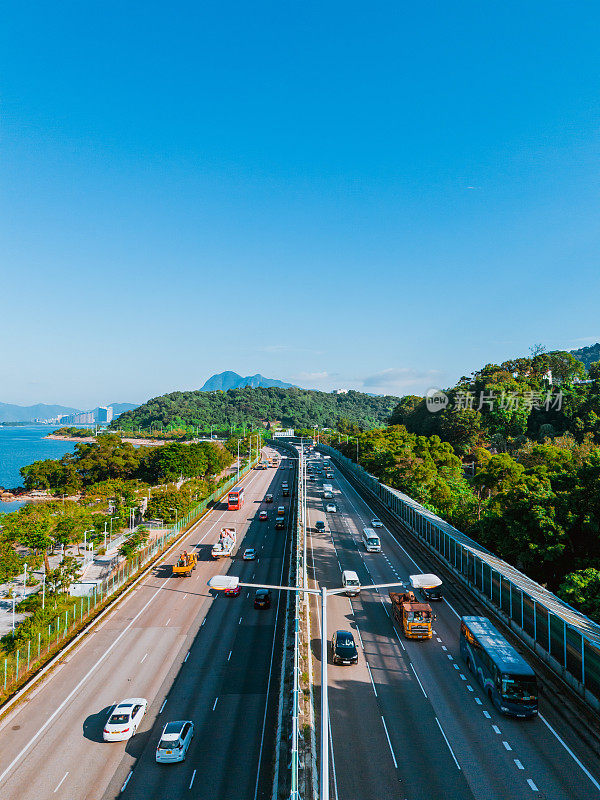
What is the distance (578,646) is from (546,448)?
49.8 metres

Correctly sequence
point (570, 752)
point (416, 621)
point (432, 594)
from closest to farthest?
point (570, 752) < point (416, 621) < point (432, 594)

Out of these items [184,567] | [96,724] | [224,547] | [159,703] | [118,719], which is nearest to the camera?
[118,719]

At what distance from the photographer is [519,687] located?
21719mm

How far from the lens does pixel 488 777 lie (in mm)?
18391

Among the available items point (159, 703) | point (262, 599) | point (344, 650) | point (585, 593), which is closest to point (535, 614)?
point (585, 593)

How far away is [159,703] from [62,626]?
12.9 m

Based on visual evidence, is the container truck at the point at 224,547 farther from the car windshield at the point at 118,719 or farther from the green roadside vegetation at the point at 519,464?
the car windshield at the point at 118,719

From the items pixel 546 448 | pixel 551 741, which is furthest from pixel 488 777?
pixel 546 448

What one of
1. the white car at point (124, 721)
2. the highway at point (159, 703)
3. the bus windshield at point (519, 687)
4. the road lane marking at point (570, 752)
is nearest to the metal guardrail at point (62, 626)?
the highway at point (159, 703)

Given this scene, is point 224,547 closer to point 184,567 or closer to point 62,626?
point 184,567

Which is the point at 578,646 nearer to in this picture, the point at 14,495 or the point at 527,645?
the point at 527,645

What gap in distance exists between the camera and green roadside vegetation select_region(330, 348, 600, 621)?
1478 inches

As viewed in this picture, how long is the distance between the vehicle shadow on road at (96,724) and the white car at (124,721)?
379 mm

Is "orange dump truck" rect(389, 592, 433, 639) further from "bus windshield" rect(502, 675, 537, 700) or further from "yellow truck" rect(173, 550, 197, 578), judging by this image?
"yellow truck" rect(173, 550, 197, 578)
